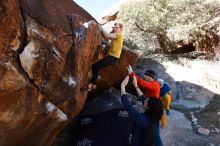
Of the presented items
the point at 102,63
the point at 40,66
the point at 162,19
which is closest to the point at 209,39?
the point at 162,19

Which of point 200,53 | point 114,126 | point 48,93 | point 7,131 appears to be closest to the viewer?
point 7,131

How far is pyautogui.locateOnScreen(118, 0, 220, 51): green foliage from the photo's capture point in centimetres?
1634

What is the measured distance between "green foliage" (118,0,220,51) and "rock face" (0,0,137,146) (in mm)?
8773

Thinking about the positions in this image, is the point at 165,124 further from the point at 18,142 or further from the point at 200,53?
the point at 200,53

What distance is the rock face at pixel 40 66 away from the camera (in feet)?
19.7

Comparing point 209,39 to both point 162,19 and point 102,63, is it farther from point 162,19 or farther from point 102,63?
point 102,63

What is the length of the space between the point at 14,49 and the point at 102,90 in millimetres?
4786

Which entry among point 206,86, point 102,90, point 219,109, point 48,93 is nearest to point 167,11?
point 206,86

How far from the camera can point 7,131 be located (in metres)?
6.47

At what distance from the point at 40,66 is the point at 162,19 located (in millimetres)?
11099

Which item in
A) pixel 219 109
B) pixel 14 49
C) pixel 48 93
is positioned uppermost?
pixel 14 49

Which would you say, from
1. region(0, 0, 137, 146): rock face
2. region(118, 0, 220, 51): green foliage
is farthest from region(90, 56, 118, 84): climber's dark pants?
region(118, 0, 220, 51): green foliage

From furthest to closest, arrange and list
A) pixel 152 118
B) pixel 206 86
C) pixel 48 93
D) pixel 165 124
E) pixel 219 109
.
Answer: pixel 206 86, pixel 219 109, pixel 165 124, pixel 48 93, pixel 152 118

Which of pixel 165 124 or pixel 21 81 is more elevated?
pixel 21 81
